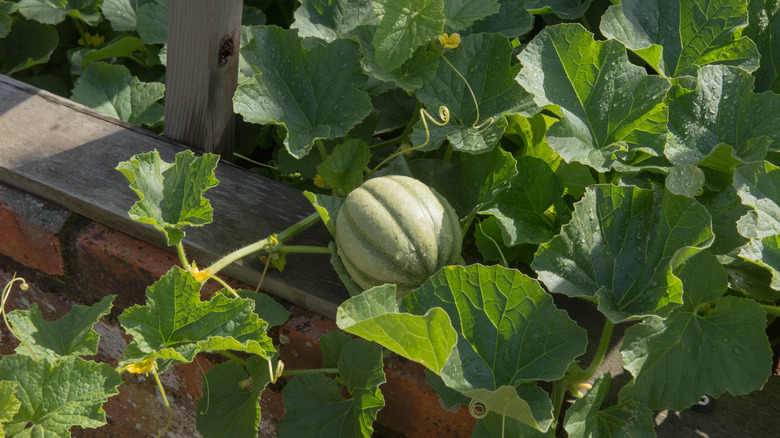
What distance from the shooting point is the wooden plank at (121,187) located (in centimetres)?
173

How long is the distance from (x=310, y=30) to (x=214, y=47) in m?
0.28

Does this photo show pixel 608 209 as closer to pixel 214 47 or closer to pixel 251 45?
pixel 251 45

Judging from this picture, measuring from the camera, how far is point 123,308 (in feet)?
6.26

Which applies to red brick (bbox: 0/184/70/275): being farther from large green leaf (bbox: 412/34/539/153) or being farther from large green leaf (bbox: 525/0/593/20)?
large green leaf (bbox: 525/0/593/20)

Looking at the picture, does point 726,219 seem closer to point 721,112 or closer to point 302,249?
point 721,112

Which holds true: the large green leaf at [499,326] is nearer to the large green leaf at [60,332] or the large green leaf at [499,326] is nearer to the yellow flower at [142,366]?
the yellow flower at [142,366]

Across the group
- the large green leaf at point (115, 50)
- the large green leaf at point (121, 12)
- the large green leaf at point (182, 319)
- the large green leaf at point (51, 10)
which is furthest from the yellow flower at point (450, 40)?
the large green leaf at point (51, 10)

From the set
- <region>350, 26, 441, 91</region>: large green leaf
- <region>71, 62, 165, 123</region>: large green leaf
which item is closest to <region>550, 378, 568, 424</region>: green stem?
<region>350, 26, 441, 91</region>: large green leaf

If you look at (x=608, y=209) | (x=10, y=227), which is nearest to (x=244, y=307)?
(x=608, y=209)

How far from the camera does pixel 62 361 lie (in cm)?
143

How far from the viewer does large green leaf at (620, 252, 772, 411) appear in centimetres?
135

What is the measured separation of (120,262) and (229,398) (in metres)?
0.46

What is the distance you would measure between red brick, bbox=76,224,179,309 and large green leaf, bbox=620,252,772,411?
3.54 ft

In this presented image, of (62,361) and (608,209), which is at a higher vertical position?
(608,209)
